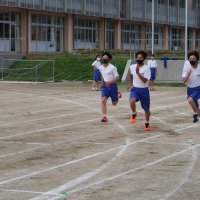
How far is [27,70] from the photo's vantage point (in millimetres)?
46219

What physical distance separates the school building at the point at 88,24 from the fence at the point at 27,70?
5499 millimetres

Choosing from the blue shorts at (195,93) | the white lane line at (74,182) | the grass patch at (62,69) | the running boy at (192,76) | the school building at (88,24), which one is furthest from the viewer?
the school building at (88,24)

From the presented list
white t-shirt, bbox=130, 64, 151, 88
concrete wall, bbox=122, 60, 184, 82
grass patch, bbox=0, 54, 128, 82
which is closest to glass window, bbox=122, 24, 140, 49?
grass patch, bbox=0, 54, 128, 82

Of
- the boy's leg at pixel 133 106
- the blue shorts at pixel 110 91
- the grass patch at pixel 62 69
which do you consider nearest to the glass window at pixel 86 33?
the grass patch at pixel 62 69

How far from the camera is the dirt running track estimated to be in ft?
28.6

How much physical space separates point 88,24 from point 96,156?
177 feet

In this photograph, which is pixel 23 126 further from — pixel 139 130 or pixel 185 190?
pixel 185 190

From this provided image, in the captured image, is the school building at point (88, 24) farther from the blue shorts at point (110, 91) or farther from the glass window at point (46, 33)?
the blue shorts at point (110, 91)

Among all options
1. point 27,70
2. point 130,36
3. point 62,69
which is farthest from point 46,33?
point 130,36

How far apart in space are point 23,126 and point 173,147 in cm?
488

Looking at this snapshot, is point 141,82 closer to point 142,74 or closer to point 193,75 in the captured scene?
point 142,74

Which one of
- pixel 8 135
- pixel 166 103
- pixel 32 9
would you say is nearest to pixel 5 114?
pixel 8 135

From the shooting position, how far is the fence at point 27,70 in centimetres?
4353

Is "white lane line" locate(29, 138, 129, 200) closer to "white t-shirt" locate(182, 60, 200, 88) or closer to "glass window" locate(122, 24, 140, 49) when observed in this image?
"white t-shirt" locate(182, 60, 200, 88)
